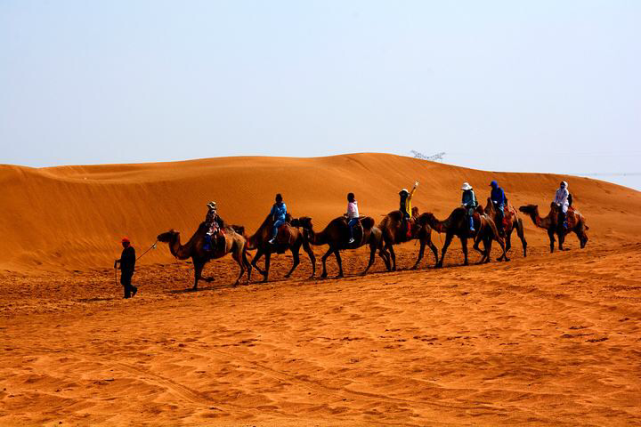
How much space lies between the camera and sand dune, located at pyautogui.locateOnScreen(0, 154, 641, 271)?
3081 centimetres

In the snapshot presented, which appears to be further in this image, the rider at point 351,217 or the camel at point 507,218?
the camel at point 507,218

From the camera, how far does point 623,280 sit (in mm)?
15953

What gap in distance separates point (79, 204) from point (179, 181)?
5.43 metres

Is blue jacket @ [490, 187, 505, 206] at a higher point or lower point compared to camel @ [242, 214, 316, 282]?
A: higher

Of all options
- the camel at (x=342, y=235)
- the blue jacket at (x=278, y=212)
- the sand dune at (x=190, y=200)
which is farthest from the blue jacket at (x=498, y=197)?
the sand dune at (x=190, y=200)

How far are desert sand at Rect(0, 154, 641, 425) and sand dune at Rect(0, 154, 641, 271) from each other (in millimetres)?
843

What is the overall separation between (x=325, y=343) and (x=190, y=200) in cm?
2466

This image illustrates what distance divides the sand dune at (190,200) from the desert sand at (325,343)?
0.84 m

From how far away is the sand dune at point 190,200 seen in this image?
30.8m

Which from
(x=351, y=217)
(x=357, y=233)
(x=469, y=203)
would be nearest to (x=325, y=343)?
(x=357, y=233)

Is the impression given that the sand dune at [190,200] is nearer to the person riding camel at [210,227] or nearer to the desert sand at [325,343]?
the desert sand at [325,343]

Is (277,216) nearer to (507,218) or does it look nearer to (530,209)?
(507,218)

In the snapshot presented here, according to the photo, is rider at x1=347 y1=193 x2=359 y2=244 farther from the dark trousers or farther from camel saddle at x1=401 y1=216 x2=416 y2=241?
the dark trousers

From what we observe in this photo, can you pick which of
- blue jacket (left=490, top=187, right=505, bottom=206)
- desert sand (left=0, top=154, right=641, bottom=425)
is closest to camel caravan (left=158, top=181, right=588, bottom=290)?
blue jacket (left=490, top=187, right=505, bottom=206)
